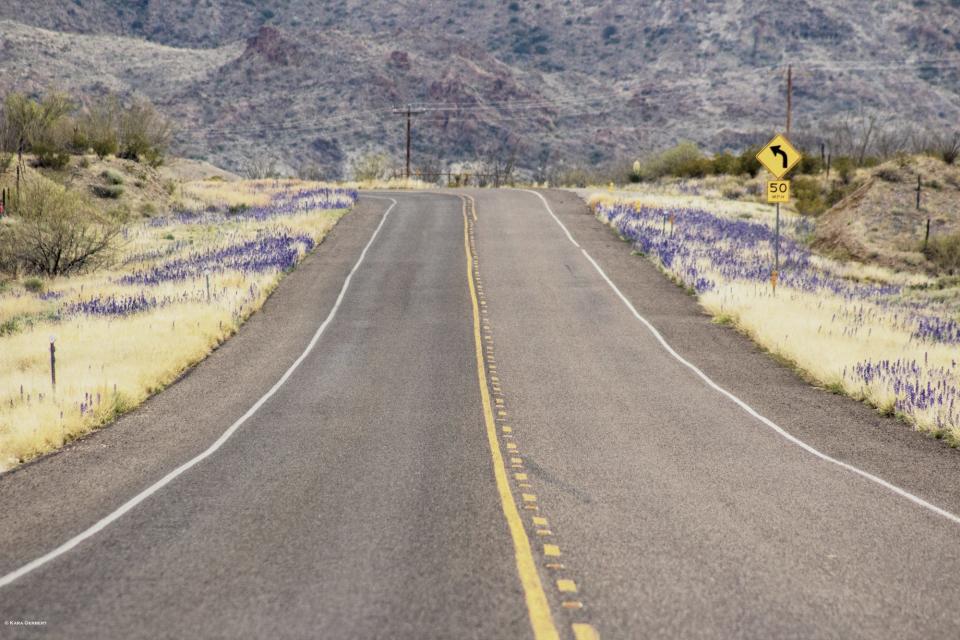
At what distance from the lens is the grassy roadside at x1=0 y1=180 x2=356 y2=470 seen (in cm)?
1198

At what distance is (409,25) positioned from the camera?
482 feet

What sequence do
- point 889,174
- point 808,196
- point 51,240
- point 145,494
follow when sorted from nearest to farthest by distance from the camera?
1. point 145,494
2. point 51,240
3. point 889,174
4. point 808,196

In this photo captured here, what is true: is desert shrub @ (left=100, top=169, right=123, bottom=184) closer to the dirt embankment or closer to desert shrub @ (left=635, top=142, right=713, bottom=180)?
the dirt embankment

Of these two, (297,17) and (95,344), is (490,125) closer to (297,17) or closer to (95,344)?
(297,17)

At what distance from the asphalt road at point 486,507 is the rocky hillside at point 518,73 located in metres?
88.8

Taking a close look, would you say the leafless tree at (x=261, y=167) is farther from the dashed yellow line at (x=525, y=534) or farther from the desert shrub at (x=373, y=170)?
the dashed yellow line at (x=525, y=534)

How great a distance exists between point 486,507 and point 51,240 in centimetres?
2392

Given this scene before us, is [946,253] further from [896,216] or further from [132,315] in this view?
[132,315]

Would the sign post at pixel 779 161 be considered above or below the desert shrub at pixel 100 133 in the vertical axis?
below

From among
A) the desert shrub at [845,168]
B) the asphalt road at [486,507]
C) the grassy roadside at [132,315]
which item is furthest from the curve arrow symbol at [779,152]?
the desert shrub at [845,168]

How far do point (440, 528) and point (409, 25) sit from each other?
487ft

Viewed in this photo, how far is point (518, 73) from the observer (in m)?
130

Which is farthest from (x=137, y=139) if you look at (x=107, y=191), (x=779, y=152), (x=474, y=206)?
(x=779, y=152)

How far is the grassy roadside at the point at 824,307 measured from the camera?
13.5 meters
